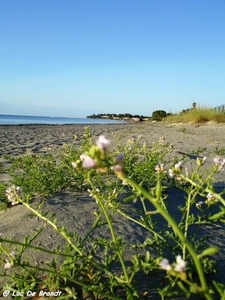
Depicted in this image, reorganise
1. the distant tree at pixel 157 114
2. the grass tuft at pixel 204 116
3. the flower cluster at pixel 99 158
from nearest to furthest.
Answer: the flower cluster at pixel 99 158
the grass tuft at pixel 204 116
the distant tree at pixel 157 114

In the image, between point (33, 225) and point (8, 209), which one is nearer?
point (33, 225)

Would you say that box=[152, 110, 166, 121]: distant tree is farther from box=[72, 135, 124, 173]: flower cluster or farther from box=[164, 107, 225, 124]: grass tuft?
box=[72, 135, 124, 173]: flower cluster

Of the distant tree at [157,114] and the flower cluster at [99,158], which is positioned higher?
the flower cluster at [99,158]

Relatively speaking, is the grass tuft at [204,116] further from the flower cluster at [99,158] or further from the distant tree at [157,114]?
the distant tree at [157,114]

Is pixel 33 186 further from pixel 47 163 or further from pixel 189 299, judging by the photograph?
pixel 189 299

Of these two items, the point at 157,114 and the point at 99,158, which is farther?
the point at 157,114

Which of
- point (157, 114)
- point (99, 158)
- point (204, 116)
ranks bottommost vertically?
point (157, 114)

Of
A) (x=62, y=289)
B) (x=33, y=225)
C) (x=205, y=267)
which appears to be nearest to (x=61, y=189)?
(x=33, y=225)

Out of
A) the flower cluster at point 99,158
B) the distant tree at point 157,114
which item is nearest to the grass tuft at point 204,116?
the flower cluster at point 99,158

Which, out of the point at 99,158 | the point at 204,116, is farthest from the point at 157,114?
the point at 99,158

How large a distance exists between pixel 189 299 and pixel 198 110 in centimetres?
1667

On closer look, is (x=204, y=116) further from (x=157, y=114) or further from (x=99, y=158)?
(x=157, y=114)

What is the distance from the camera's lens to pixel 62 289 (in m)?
1.62

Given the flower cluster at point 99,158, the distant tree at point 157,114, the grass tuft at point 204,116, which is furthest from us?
the distant tree at point 157,114
